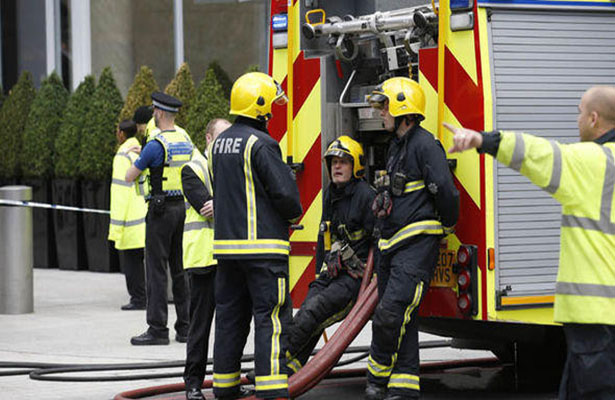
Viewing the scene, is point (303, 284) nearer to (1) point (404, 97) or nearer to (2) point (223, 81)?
(1) point (404, 97)

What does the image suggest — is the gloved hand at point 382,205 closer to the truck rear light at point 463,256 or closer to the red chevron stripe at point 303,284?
the truck rear light at point 463,256

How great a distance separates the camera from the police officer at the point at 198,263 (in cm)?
727

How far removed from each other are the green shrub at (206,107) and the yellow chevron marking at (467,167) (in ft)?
23.3

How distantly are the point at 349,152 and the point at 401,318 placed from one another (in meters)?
1.17

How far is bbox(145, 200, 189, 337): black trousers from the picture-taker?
9.65m

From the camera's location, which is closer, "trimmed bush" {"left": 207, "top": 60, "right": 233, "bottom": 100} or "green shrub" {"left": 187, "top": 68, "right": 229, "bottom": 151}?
"green shrub" {"left": 187, "top": 68, "right": 229, "bottom": 151}

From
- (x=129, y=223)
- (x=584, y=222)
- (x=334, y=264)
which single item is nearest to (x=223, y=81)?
(x=129, y=223)

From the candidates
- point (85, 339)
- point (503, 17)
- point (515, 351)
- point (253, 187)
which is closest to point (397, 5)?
point (503, 17)

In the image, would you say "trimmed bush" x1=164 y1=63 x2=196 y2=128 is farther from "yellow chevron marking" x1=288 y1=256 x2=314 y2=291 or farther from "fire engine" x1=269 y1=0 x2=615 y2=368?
"fire engine" x1=269 y1=0 x2=615 y2=368

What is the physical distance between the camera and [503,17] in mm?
6742

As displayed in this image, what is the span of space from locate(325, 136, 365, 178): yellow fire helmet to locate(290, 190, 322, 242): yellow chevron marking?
0.36 metres

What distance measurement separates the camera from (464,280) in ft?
22.1

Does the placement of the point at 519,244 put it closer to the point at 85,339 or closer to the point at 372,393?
the point at 372,393

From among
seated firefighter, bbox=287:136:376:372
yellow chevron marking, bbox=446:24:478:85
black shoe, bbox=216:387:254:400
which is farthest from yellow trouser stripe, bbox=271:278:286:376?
yellow chevron marking, bbox=446:24:478:85
